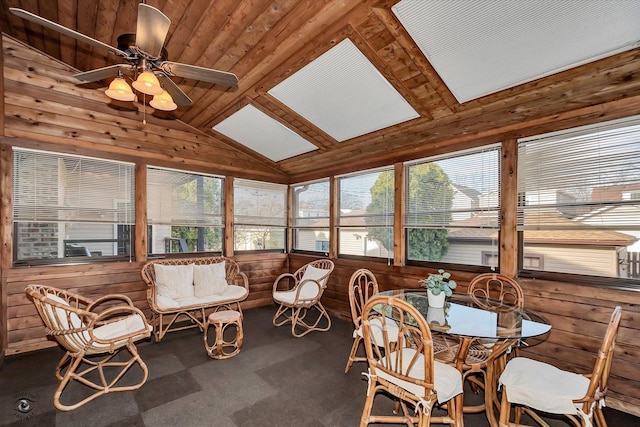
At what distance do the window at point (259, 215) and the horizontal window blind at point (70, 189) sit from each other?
1590 mm

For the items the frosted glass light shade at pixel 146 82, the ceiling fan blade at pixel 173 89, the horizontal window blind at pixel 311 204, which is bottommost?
the horizontal window blind at pixel 311 204

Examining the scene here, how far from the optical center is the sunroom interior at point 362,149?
88.4 inches

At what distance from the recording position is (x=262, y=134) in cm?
427

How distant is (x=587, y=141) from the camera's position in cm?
253

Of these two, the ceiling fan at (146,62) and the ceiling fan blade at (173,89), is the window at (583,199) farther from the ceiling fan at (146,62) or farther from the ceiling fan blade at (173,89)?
the ceiling fan blade at (173,89)

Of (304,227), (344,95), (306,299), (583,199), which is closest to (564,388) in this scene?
(583,199)

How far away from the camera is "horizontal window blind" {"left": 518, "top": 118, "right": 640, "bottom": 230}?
2348 millimetres

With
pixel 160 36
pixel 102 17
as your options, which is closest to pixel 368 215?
pixel 160 36

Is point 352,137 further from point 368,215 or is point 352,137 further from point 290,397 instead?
point 290,397

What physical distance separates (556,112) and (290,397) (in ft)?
11.0

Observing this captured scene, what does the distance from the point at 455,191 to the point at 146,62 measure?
316cm

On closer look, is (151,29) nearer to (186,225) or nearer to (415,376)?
(415,376)

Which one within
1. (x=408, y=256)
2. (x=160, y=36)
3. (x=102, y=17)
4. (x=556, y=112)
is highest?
(x=102, y=17)

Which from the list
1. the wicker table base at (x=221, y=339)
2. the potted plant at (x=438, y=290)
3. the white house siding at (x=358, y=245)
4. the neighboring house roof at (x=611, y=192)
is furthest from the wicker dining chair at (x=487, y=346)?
the wicker table base at (x=221, y=339)
